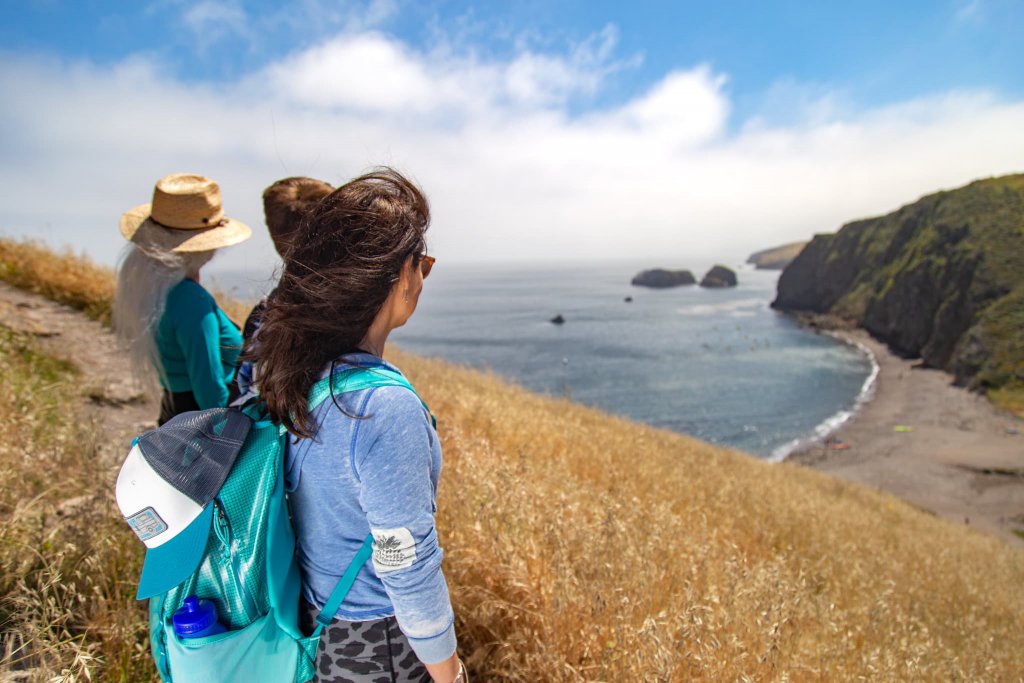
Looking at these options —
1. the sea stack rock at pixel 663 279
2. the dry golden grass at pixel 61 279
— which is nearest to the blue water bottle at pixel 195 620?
the dry golden grass at pixel 61 279

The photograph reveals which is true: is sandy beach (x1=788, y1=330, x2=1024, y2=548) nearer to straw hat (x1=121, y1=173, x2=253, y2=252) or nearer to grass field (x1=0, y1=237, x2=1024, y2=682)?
grass field (x1=0, y1=237, x2=1024, y2=682)

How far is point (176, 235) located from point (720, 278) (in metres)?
172

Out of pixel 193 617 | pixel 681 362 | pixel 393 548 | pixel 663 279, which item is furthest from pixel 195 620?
pixel 663 279

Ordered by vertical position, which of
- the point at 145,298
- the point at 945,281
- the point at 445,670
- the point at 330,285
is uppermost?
the point at 330,285

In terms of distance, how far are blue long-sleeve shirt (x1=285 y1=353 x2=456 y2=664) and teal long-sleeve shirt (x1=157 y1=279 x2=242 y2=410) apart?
5.02 feet

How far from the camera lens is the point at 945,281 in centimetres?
6297

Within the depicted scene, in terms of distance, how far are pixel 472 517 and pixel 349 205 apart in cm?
210

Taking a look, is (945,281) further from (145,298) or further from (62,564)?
(62,564)

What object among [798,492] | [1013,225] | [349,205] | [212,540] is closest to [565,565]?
[212,540]

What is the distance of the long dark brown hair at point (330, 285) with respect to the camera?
1.33m

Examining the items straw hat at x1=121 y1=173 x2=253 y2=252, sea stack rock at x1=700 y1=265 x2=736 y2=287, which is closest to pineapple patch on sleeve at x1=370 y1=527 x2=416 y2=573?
straw hat at x1=121 y1=173 x2=253 y2=252

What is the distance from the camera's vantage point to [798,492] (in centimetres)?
1117

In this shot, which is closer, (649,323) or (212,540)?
(212,540)

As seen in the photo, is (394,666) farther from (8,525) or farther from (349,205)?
(8,525)
